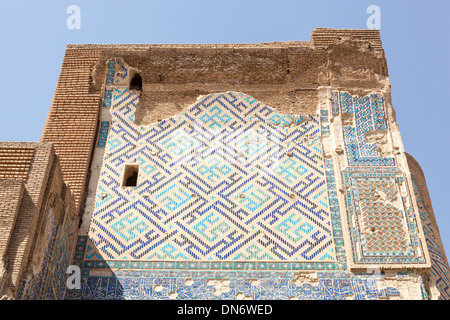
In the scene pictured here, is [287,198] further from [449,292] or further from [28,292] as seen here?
[28,292]

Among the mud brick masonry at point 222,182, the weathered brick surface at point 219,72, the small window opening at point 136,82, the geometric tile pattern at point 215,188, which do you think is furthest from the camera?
the small window opening at point 136,82

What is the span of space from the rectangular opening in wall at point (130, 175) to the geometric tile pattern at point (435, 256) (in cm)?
306

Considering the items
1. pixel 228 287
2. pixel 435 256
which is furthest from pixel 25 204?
pixel 435 256

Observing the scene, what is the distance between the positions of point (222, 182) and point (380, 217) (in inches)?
64.8

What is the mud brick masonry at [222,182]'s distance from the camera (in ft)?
20.9

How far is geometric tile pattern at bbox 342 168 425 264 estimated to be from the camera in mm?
6637

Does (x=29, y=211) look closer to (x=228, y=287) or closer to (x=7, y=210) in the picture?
(x=7, y=210)

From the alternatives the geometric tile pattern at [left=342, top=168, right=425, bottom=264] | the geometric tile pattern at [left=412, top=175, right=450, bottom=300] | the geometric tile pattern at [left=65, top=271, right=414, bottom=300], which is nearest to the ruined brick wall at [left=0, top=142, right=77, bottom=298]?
the geometric tile pattern at [left=65, top=271, right=414, bottom=300]

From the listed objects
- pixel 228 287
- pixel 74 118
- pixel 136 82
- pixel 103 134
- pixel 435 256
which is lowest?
pixel 228 287

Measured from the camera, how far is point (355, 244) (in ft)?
22.0

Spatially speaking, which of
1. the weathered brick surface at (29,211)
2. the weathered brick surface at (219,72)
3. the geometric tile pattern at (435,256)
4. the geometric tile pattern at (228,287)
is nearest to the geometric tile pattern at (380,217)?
the geometric tile pattern at (228,287)

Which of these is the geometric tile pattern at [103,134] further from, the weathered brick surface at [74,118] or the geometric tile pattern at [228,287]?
the geometric tile pattern at [228,287]

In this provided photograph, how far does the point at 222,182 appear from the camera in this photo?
7277mm

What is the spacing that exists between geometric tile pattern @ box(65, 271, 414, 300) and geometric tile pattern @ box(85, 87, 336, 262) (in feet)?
0.63
